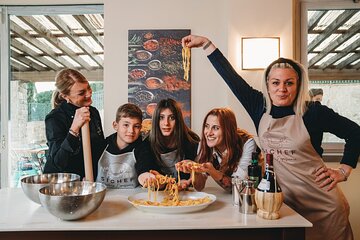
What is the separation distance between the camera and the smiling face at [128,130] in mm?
1827

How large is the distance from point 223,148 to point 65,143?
85cm

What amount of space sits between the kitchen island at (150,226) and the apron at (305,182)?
14.1 inches

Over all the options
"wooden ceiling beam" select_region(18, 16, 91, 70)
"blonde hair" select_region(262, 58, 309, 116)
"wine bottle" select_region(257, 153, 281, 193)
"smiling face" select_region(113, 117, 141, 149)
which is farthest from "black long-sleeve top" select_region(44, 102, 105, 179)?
"wooden ceiling beam" select_region(18, 16, 91, 70)

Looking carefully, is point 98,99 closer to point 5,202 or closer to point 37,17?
point 37,17

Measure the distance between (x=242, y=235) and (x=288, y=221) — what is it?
19 cm

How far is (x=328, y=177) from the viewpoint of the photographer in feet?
5.27

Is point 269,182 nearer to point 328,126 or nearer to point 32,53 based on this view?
point 328,126

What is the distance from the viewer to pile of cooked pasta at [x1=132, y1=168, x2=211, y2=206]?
1.41 metres

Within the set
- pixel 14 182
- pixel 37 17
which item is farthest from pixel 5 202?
pixel 37 17

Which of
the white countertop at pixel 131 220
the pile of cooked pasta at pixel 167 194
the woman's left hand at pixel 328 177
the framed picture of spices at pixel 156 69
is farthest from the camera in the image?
the framed picture of spices at pixel 156 69

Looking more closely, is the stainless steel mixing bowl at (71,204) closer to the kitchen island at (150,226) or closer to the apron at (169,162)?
the kitchen island at (150,226)

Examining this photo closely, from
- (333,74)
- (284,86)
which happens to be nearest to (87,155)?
(284,86)

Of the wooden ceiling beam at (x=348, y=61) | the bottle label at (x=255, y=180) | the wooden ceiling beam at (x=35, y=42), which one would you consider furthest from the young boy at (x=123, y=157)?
the wooden ceiling beam at (x=348, y=61)

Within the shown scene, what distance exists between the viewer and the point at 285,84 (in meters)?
1.66
